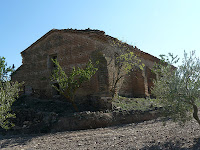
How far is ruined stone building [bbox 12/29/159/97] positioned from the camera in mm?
13359

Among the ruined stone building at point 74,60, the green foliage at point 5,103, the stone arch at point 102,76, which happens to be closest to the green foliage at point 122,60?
the ruined stone building at point 74,60

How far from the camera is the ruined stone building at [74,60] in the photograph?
43.8 ft

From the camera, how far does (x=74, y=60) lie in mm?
14500

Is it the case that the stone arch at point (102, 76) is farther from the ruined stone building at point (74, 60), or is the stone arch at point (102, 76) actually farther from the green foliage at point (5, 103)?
the green foliage at point (5, 103)

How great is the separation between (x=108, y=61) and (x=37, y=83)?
7.29 meters

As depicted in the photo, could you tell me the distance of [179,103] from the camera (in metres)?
5.39

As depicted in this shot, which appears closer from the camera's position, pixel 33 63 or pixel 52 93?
pixel 52 93

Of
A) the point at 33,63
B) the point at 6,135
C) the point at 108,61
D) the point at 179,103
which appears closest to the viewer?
the point at 179,103

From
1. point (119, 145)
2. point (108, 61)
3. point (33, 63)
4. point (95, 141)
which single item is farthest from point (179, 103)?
point (33, 63)

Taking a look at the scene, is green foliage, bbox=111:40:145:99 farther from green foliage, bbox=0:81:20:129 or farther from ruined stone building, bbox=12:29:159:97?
green foliage, bbox=0:81:20:129

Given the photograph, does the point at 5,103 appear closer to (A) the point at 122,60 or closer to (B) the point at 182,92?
(B) the point at 182,92

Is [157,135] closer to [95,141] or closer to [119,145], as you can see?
[119,145]

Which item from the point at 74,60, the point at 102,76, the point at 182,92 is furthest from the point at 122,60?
the point at 182,92

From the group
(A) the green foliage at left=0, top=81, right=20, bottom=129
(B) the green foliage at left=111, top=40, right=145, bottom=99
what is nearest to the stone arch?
(B) the green foliage at left=111, top=40, right=145, bottom=99
